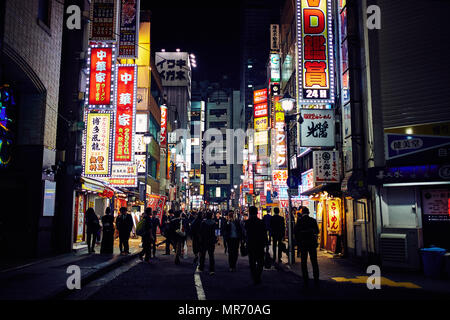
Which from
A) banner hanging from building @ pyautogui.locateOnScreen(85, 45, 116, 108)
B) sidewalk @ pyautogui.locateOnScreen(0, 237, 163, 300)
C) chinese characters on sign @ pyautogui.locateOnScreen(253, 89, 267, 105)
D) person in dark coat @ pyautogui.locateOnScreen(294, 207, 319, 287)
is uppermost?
chinese characters on sign @ pyautogui.locateOnScreen(253, 89, 267, 105)

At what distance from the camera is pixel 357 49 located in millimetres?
16984

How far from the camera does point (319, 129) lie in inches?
755

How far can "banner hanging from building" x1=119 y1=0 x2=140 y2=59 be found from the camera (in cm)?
2334


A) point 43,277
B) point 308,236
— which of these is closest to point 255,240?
point 308,236

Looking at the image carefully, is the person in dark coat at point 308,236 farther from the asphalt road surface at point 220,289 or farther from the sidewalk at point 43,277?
the sidewalk at point 43,277

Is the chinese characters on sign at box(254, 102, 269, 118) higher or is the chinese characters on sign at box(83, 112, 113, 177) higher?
the chinese characters on sign at box(254, 102, 269, 118)

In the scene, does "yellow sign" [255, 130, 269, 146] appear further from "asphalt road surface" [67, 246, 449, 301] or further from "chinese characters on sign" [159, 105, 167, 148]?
"asphalt road surface" [67, 246, 449, 301]

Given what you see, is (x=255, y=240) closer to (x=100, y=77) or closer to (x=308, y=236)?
(x=308, y=236)

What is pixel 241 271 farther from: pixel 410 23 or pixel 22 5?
pixel 22 5

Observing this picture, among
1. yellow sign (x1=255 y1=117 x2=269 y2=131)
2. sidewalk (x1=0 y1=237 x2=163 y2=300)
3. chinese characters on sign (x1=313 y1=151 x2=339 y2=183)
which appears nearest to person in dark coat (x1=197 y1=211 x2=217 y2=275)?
sidewalk (x1=0 y1=237 x2=163 y2=300)

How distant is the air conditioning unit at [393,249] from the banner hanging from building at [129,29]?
17.2 m

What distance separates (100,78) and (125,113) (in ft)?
13.8

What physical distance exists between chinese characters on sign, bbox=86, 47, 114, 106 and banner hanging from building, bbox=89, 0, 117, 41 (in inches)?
48.4

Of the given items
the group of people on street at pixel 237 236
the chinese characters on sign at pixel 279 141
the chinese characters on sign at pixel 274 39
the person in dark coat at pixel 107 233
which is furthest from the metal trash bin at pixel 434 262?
the chinese characters on sign at pixel 274 39
